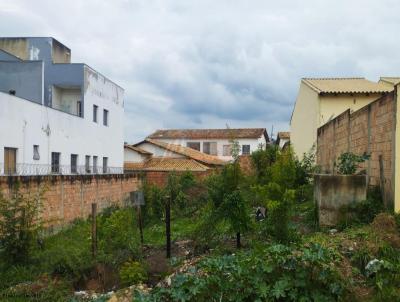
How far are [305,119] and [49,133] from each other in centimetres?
1174

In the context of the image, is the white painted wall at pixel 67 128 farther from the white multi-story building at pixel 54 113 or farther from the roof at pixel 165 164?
the roof at pixel 165 164

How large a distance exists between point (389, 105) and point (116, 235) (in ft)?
17.5

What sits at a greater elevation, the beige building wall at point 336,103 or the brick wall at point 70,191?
the beige building wall at point 336,103

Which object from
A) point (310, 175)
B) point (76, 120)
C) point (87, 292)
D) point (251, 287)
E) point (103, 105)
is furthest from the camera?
point (103, 105)

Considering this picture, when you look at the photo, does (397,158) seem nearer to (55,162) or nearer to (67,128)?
(55,162)

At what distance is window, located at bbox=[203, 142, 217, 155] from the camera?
47969 millimetres

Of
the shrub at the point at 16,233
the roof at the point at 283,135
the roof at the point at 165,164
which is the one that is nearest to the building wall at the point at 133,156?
the roof at the point at 165,164

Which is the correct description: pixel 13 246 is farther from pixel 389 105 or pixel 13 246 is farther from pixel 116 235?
pixel 389 105

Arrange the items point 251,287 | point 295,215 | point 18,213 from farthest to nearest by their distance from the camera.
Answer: point 295,215 → point 18,213 → point 251,287

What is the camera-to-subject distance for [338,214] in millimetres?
8656

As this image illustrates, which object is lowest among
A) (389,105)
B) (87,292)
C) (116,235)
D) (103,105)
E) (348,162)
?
(87,292)

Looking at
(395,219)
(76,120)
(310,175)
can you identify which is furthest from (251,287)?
(76,120)

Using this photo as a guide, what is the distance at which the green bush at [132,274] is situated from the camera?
6508 mm

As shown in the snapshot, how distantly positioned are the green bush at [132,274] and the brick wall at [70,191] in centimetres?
365
